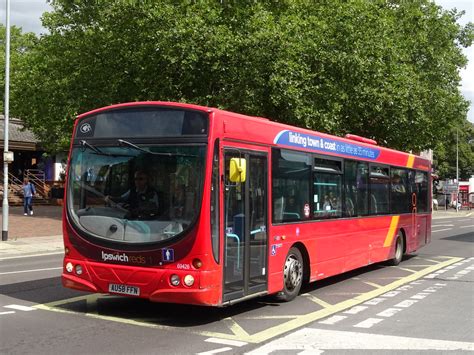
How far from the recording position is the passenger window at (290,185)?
8.70 metres

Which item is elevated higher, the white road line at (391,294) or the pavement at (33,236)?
the pavement at (33,236)

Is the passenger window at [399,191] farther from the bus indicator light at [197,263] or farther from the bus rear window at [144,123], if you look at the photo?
the bus indicator light at [197,263]

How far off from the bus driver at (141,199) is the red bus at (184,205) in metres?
0.01

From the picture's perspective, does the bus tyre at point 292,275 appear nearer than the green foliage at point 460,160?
Yes

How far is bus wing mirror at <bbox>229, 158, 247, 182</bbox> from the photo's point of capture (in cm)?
730

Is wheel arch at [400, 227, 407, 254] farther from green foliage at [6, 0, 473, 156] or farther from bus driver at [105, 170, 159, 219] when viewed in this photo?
bus driver at [105, 170, 159, 219]

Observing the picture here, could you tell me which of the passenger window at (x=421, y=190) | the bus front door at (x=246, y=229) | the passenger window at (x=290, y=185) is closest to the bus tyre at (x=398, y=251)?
the passenger window at (x=421, y=190)

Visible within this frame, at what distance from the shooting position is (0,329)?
22.3 ft

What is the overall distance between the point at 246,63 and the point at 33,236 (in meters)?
9.94

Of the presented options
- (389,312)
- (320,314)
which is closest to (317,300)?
(320,314)

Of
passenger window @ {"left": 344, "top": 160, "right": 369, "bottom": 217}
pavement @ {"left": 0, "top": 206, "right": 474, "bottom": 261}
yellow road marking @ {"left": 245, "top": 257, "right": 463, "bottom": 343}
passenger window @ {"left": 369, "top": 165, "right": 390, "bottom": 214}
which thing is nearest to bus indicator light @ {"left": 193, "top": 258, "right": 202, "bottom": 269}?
yellow road marking @ {"left": 245, "top": 257, "right": 463, "bottom": 343}

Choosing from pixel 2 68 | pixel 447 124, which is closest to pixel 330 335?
pixel 447 124

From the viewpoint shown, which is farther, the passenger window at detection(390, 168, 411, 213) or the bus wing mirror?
the passenger window at detection(390, 168, 411, 213)

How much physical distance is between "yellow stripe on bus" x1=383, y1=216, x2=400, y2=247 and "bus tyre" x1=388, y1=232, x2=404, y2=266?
491 millimetres
